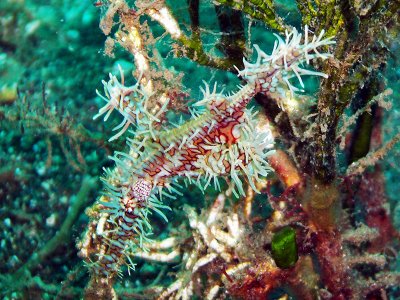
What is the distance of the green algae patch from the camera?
295cm

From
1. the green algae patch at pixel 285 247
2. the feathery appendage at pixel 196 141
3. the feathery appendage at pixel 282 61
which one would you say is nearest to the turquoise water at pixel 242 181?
the feathery appendage at pixel 196 141

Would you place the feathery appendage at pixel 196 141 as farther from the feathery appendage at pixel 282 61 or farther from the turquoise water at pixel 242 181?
the turquoise water at pixel 242 181

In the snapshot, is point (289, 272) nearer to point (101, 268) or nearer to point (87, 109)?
point (101, 268)

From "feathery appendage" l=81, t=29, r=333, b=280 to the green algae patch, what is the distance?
0.66 metres

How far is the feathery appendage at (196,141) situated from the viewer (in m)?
2.04

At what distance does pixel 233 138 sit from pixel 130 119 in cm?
67

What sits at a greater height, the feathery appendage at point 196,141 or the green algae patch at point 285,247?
the feathery appendage at point 196,141

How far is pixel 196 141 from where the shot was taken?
2.35 m

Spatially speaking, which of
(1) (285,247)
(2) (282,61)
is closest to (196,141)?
(2) (282,61)

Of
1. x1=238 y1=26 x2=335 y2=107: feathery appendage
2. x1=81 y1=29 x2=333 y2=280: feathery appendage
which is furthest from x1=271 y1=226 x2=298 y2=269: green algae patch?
x1=238 y1=26 x2=335 y2=107: feathery appendage

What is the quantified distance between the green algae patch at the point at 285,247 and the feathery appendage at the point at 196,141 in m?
0.66

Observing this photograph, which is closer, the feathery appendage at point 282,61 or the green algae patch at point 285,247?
the feathery appendage at point 282,61

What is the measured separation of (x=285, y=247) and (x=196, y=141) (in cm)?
121

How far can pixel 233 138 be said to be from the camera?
234cm
